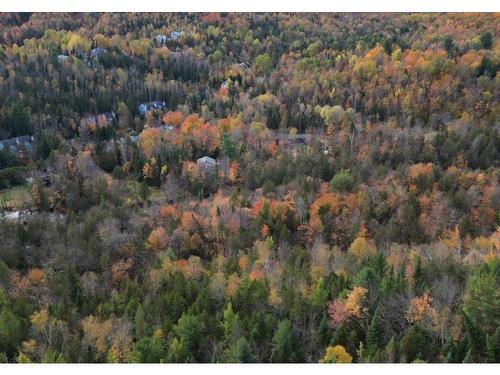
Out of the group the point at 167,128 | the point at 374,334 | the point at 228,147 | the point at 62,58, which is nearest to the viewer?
the point at 374,334

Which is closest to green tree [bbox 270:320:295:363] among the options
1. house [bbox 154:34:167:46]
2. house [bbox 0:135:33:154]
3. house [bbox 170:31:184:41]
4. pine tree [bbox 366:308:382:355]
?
pine tree [bbox 366:308:382:355]

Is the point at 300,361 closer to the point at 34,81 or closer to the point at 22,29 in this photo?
the point at 34,81

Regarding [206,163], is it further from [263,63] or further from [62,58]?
[62,58]

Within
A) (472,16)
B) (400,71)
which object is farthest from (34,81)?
(472,16)

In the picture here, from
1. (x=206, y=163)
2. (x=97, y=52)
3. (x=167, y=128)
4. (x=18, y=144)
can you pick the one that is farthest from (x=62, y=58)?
(x=206, y=163)

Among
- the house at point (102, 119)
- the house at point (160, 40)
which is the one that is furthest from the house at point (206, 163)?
the house at point (160, 40)
